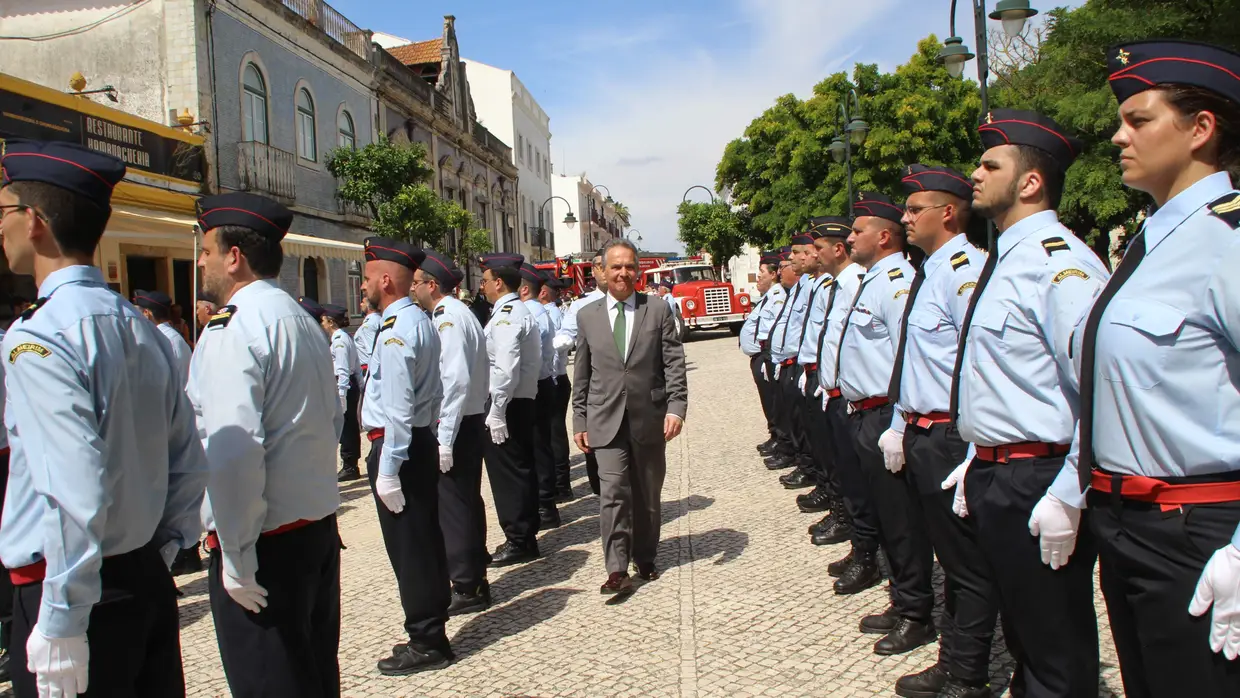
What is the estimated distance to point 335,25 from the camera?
912 inches

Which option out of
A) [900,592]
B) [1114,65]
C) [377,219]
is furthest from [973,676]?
[377,219]

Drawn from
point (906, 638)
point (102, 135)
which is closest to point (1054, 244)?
point (906, 638)

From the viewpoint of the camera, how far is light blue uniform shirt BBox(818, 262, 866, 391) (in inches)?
219

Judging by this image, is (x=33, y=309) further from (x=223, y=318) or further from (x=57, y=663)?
(x=57, y=663)

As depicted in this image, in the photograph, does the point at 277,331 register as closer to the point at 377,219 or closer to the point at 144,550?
the point at 144,550

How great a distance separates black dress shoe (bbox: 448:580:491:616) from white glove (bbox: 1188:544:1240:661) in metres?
4.07

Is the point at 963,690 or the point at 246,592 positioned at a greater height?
the point at 246,592

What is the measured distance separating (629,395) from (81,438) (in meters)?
3.61

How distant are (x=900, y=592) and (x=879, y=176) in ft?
84.5

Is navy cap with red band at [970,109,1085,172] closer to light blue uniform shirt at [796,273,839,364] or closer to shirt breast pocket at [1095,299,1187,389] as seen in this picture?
shirt breast pocket at [1095,299,1187,389]

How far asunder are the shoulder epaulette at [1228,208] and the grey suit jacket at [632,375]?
3.70m

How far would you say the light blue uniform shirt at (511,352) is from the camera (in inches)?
262

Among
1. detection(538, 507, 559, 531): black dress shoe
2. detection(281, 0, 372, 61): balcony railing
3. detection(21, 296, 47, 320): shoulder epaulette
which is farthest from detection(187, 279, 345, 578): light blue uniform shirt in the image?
detection(281, 0, 372, 61): balcony railing

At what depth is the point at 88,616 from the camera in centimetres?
238
